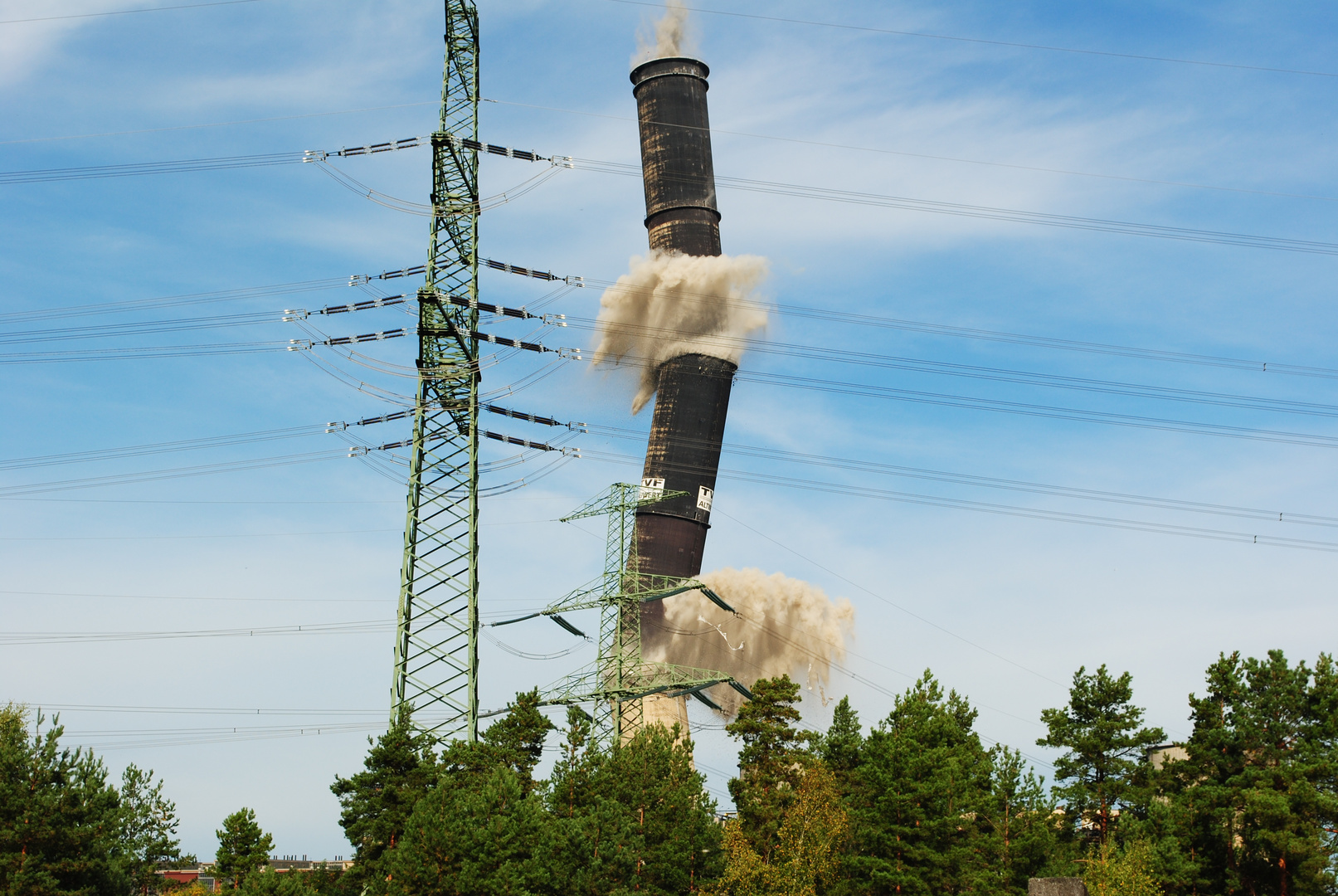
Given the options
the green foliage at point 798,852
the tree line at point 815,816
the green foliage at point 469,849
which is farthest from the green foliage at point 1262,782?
the green foliage at point 469,849

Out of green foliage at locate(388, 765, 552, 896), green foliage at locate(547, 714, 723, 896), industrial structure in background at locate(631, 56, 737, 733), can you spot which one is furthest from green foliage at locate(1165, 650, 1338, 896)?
industrial structure in background at locate(631, 56, 737, 733)

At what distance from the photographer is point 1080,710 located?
198ft

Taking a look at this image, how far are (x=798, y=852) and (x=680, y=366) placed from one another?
37467mm

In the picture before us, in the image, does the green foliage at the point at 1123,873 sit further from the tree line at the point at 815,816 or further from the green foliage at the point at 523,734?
the green foliage at the point at 523,734

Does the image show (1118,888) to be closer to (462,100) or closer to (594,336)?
(462,100)

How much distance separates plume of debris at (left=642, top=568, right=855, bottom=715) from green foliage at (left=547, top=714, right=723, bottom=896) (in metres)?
24.9

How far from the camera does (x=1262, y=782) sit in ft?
180

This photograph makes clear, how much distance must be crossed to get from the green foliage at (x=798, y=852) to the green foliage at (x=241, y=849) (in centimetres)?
1940

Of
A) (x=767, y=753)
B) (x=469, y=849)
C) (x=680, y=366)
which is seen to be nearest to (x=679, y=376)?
(x=680, y=366)

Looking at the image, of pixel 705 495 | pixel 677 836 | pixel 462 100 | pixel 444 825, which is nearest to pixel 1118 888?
pixel 677 836

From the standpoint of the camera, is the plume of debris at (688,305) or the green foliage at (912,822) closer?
the green foliage at (912,822)

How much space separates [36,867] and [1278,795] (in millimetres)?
49586

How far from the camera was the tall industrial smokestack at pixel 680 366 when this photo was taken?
82.3m

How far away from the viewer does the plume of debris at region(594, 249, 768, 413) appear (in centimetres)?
8281
